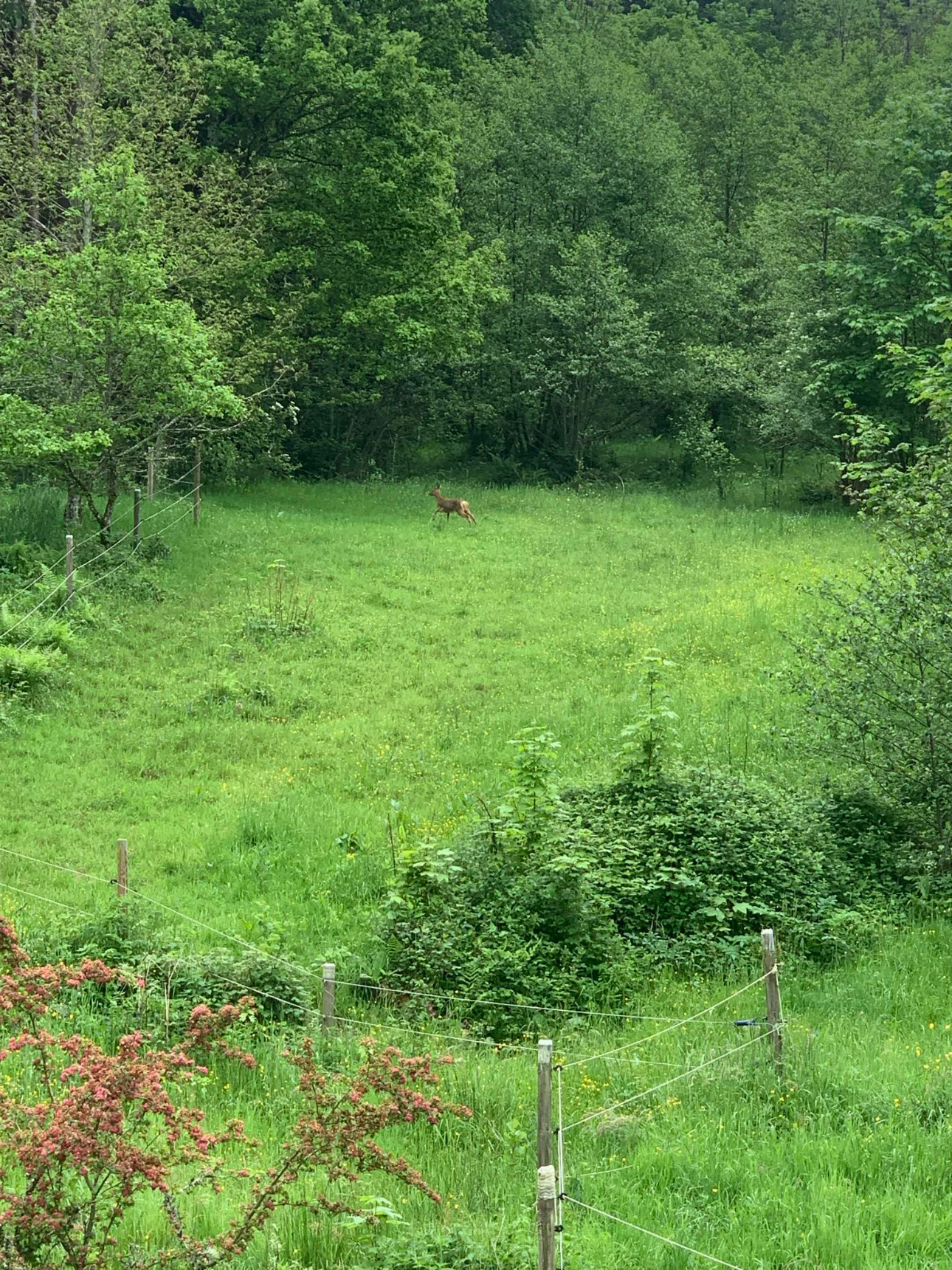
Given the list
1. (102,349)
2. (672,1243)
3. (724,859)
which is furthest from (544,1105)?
(102,349)

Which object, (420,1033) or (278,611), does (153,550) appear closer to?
(278,611)

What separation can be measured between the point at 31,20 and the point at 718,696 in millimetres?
23294

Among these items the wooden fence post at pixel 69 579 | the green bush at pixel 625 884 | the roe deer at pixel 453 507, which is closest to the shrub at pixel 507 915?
the green bush at pixel 625 884

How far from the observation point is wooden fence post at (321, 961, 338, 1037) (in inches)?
325

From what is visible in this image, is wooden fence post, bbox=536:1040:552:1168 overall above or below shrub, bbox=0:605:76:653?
above

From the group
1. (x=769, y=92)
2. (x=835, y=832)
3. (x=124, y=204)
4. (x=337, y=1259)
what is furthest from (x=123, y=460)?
(x=769, y=92)

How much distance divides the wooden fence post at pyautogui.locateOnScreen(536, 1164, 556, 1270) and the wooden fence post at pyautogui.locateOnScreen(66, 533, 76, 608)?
54.3ft

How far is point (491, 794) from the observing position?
13.5 meters

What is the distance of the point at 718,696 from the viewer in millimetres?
16891

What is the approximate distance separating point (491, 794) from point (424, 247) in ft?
81.9

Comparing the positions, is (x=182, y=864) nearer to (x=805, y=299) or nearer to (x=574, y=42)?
(x=805, y=299)

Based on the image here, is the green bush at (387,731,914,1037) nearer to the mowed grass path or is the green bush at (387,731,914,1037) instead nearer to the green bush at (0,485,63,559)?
the mowed grass path

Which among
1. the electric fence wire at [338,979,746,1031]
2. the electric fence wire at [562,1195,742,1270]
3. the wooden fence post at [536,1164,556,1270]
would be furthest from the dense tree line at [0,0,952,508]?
the wooden fence post at [536,1164,556,1270]

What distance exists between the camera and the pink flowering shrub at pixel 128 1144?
4590 mm
